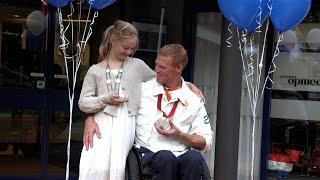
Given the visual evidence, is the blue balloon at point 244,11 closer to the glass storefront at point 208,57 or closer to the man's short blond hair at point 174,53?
the man's short blond hair at point 174,53

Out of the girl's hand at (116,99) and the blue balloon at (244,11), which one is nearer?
the girl's hand at (116,99)

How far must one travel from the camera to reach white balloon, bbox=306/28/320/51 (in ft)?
22.9

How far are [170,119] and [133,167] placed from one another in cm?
38

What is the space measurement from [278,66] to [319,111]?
674mm

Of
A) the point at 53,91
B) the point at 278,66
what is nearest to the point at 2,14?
the point at 53,91

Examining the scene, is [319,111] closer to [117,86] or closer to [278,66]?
[278,66]

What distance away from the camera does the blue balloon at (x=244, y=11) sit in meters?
4.48

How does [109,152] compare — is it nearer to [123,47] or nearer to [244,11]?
[123,47]

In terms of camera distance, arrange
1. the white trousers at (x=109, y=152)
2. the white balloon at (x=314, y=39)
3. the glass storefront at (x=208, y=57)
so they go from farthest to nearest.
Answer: the glass storefront at (x=208, y=57) < the white balloon at (x=314, y=39) < the white trousers at (x=109, y=152)

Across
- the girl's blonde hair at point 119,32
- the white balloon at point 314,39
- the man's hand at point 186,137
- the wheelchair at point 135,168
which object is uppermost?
the white balloon at point 314,39

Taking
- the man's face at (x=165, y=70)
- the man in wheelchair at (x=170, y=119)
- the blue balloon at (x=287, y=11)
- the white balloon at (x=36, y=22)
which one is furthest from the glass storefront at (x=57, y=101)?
the man's face at (x=165, y=70)

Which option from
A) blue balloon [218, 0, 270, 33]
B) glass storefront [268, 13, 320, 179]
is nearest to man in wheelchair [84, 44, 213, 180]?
blue balloon [218, 0, 270, 33]

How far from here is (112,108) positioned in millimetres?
3988

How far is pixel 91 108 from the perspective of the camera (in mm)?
3980
